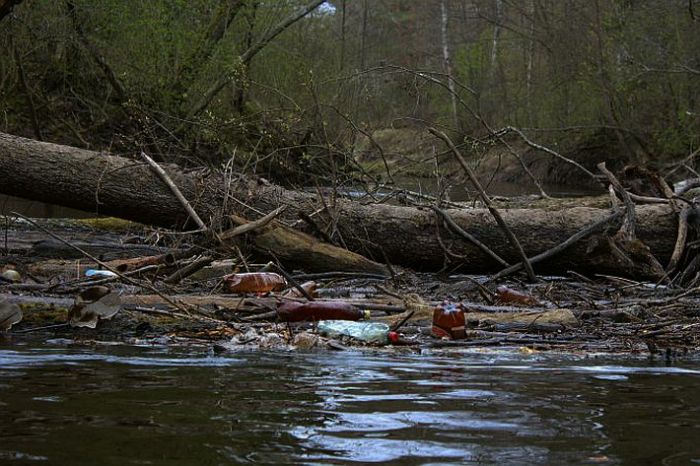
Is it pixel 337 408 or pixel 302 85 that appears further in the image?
pixel 302 85

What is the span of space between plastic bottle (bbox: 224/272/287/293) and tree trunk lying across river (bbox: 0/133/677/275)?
5.62 ft

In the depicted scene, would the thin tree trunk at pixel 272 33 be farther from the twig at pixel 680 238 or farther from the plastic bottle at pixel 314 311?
the plastic bottle at pixel 314 311

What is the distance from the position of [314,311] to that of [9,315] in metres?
1.76

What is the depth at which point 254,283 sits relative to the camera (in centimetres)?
632

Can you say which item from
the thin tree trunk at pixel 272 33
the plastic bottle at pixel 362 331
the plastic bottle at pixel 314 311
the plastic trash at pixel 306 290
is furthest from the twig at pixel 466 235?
the thin tree trunk at pixel 272 33

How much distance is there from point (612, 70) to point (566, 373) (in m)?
21.7

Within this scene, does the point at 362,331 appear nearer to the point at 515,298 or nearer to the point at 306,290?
the point at 306,290

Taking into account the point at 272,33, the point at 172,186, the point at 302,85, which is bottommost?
the point at 172,186

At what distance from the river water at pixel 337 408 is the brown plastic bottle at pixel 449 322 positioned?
0.52 metres

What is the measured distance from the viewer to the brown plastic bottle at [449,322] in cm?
502

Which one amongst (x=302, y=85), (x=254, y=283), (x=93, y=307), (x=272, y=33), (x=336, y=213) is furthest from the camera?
(x=272, y=33)

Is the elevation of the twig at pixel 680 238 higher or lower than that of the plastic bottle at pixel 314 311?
higher

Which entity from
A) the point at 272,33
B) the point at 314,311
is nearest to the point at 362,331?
the point at 314,311

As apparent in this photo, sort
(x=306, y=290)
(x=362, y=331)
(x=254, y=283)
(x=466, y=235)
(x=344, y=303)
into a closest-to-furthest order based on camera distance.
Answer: (x=362, y=331), (x=344, y=303), (x=306, y=290), (x=254, y=283), (x=466, y=235)
